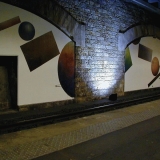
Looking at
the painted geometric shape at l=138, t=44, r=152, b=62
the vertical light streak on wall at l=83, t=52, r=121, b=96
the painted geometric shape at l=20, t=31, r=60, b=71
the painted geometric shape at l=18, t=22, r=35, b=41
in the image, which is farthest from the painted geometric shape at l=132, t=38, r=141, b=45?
the painted geometric shape at l=18, t=22, r=35, b=41

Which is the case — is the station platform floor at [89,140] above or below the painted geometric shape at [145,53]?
below

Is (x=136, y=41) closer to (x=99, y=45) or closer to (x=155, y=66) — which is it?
(x=155, y=66)

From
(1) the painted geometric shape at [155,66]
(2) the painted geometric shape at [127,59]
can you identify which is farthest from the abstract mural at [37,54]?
(1) the painted geometric shape at [155,66]

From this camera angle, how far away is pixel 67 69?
7.59 m

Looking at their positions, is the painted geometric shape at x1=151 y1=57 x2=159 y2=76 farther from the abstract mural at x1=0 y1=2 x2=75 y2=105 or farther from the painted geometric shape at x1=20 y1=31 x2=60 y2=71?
the painted geometric shape at x1=20 y1=31 x2=60 y2=71

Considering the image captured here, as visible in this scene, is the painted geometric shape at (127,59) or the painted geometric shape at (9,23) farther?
the painted geometric shape at (127,59)

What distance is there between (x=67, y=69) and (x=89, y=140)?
3.60 m

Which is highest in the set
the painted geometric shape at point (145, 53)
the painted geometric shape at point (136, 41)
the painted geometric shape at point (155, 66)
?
the painted geometric shape at point (136, 41)

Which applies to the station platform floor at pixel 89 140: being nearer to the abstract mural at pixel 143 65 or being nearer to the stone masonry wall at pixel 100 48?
the stone masonry wall at pixel 100 48

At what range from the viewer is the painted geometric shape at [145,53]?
10927 millimetres

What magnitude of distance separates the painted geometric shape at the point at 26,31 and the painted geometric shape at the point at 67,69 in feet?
4.37

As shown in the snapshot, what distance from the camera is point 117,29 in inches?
370

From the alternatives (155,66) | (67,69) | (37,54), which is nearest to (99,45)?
(67,69)

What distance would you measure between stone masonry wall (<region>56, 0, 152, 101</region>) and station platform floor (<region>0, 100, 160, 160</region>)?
223 centimetres
